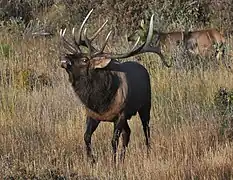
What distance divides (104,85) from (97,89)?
99mm

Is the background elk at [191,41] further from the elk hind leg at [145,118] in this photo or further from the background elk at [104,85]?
the background elk at [104,85]

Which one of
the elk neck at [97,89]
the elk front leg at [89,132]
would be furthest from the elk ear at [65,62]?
the elk front leg at [89,132]

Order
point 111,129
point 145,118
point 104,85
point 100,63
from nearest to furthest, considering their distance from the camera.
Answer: point 100,63, point 104,85, point 145,118, point 111,129

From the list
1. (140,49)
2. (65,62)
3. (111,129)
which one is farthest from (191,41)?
(65,62)

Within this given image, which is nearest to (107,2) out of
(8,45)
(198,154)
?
(8,45)

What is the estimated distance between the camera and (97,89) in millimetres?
6879

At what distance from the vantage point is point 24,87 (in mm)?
10930

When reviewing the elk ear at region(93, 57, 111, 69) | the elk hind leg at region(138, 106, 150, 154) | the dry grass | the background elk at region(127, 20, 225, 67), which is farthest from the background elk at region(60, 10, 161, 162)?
the background elk at region(127, 20, 225, 67)

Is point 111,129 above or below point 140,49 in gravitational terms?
below

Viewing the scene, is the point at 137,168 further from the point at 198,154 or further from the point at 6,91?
the point at 6,91

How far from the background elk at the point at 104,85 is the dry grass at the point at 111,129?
43cm

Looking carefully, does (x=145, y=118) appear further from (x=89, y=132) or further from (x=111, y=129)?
(x=89, y=132)

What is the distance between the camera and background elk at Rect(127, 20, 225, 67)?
46.6ft

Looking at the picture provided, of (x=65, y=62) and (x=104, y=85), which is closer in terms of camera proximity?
(x=65, y=62)
